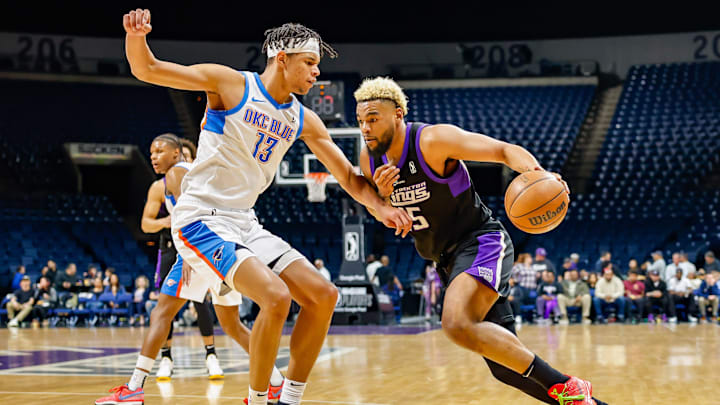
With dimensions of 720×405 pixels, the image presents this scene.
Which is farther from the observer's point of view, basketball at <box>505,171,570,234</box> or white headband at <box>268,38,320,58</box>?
white headband at <box>268,38,320,58</box>

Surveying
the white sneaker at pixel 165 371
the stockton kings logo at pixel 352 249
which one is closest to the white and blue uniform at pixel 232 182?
the white sneaker at pixel 165 371

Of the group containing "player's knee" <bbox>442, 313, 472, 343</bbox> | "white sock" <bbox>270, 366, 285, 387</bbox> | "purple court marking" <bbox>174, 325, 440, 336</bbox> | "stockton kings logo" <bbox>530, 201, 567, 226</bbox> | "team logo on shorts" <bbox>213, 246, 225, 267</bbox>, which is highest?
"stockton kings logo" <bbox>530, 201, 567, 226</bbox>

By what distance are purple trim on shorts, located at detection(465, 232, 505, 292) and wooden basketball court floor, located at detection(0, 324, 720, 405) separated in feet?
3.81

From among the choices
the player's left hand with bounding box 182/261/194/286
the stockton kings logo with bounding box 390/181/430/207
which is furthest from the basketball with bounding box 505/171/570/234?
the player's left hand with bounding box 182/261/194/286

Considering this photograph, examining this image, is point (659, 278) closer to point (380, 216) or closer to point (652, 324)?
→ point (652, 324)

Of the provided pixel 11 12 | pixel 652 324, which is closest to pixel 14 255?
pixel 11 12

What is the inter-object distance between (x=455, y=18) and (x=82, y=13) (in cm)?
1103

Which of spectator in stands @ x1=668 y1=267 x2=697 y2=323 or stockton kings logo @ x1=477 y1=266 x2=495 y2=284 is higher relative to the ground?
stockton kings logo @ x1=477 y1=266 x2=495 y2=284

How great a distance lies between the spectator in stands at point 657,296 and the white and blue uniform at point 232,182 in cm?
1134

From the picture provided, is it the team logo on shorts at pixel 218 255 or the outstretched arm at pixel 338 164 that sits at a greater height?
the outstretched arm at pixel 338 164

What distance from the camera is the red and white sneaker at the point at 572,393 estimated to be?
11.0 feet

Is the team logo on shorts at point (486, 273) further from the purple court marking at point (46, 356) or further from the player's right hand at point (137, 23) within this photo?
the purple court marking at point (46, 356)

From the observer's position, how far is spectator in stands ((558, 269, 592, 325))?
44.0 ft

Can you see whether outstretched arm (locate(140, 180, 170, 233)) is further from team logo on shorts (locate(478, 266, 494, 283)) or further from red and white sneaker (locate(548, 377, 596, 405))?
red and white sneaker (locate(548, 377, 596, 405))
